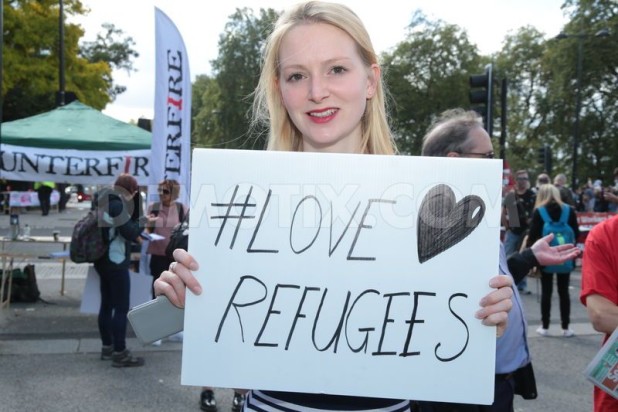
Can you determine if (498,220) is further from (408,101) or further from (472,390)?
(408,101)

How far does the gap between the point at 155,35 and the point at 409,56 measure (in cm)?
3849

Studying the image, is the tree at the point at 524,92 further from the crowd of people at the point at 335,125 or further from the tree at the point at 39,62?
the crowd of people at the point at 335,125

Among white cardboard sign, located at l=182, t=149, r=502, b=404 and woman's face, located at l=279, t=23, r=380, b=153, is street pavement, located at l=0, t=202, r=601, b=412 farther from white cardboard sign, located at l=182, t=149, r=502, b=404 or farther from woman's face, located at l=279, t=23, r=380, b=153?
woman's face, located at l=279, t=23, r=380, b=153

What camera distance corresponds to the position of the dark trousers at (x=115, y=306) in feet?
19.7

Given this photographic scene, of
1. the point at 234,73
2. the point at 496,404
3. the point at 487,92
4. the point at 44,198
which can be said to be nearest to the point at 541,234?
the point at 487,92

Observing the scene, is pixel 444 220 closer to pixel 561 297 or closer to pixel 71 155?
pixel 561 297

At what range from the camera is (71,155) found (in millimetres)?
8297

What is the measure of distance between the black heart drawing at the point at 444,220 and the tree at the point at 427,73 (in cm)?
4162

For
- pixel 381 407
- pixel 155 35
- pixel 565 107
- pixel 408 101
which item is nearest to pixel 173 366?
pixel 155 35

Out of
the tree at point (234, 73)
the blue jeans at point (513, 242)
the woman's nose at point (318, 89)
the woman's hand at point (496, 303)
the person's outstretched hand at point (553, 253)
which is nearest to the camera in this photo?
the woman's hand at point (496, 303)

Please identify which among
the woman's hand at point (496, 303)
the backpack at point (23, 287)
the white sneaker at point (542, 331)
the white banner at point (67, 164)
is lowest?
the white sneaker at point (542, 331)

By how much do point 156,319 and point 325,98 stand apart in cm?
71

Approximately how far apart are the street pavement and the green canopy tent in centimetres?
175

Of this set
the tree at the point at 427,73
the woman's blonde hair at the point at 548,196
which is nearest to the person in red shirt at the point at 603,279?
the woman's blonde hair at the point at 548,196
